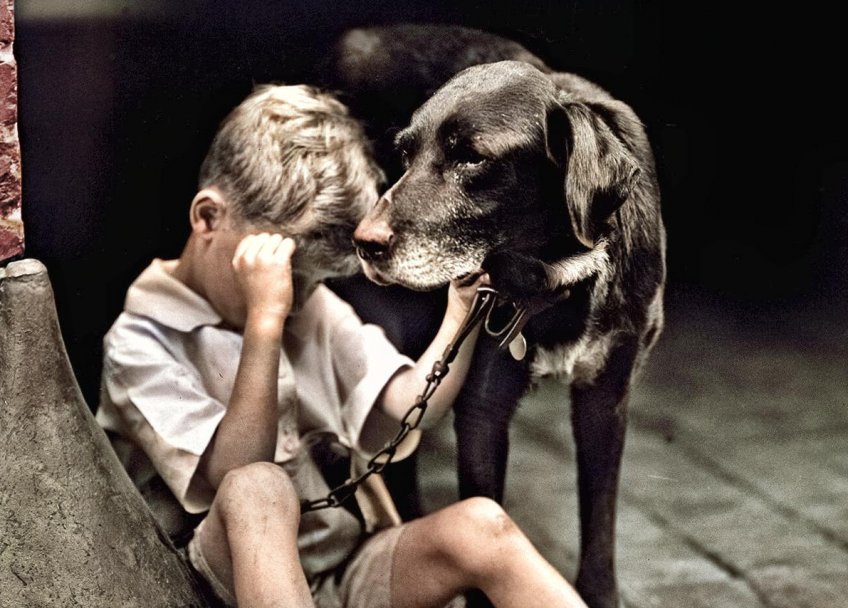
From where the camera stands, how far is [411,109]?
110 inches

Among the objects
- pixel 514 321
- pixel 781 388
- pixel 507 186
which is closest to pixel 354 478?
pixel 514 321

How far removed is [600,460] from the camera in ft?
9.74

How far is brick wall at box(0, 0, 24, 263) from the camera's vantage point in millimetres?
2695

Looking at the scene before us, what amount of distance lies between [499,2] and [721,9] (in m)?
0.49

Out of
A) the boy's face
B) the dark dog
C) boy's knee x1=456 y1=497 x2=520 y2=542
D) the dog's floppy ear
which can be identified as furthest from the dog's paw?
the boy's face

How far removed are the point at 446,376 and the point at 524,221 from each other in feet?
1.41

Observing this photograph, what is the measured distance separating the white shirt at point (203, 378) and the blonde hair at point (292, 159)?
0.22 m

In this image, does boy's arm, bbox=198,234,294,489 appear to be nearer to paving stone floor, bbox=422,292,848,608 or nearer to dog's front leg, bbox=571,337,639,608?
paving stone floor, bbox=422,292,848,608

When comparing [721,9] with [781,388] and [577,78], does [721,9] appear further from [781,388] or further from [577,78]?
[781,388]

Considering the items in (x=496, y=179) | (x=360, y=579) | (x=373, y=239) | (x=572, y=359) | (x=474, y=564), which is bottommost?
(x=360, y=579)

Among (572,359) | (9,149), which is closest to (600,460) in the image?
(572,359)

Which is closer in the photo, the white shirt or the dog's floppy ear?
the dog's floppy ear

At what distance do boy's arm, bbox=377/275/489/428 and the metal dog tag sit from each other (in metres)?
0.08

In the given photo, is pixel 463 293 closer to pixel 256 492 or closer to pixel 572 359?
pixel 572 359
